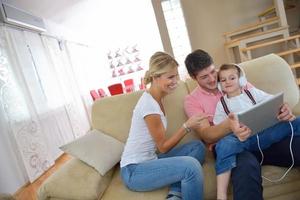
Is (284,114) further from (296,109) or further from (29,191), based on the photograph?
(29,191)

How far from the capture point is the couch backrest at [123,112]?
1808 millimetres

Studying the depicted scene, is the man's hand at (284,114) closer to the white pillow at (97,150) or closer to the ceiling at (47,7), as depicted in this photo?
the white pillow at (97,150)

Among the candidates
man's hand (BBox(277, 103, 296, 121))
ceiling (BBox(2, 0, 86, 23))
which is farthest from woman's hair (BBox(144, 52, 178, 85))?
ceiling (BBox(2, 0, 86, 23))

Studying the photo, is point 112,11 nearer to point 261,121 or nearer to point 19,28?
point 19,28

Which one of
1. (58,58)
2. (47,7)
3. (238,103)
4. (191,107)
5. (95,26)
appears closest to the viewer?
(238,103)

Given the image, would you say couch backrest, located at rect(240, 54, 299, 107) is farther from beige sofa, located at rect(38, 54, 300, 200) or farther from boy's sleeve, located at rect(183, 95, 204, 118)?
boy's sleeve, located at rect(183, 95, 204, 118)

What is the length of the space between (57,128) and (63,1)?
7.90 feet

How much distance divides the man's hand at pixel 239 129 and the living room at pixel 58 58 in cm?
78

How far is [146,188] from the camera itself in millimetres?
1377

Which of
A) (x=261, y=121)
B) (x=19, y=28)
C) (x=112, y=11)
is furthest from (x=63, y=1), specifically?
(x=261, y=121)

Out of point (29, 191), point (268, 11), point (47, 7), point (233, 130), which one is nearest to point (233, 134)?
point (233, 130)

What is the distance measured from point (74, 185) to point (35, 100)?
3.07 metres

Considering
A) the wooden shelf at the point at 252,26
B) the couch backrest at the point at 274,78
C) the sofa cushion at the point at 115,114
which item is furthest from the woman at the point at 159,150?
the wooden shelf at the point at 252,26

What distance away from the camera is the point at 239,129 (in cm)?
134
